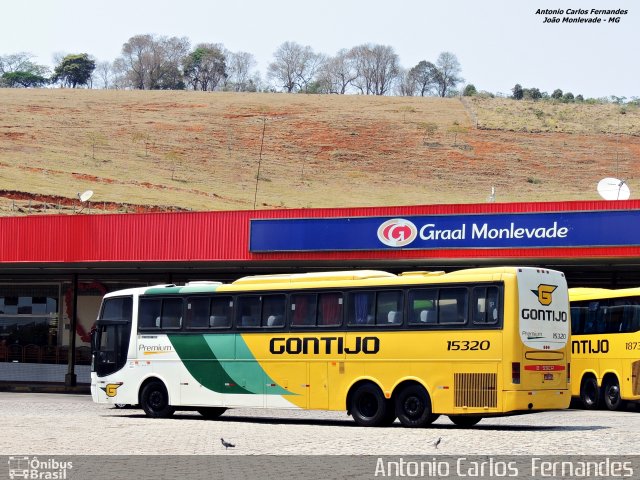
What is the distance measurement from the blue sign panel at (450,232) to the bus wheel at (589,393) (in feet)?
12.6

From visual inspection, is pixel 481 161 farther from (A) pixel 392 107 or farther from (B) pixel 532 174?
(A) pixel 392 107

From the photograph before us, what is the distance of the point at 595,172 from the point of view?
93312 millimetres

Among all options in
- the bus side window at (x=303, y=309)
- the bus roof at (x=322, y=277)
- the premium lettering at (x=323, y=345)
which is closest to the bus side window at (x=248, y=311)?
the bus roof at (x=322, y=277)

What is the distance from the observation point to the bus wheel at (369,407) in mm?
23312

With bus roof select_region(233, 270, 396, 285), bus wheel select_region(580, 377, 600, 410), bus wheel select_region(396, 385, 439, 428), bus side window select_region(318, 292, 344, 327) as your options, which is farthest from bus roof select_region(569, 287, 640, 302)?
bus side window select_region(318, 292, 344, 327)

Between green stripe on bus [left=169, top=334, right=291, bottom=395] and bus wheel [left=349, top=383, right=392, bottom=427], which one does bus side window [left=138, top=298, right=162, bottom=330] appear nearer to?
green stripe on bus [left=169, top=334, right=291, bottom=395]

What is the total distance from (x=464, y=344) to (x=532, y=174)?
237ft

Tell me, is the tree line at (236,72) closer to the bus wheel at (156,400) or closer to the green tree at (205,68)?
the green tree at (205,68)

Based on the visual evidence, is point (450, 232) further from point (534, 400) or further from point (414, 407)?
point (534, 400)

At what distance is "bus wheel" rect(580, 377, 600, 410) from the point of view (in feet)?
103

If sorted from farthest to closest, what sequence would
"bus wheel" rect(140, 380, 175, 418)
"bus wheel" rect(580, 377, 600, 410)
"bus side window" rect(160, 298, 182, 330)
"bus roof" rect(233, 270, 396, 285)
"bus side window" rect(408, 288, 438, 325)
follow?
"bus wheel" rect(580, 377, 600, 410)
"bus wheel" rect(140, 380, 175, 418)
"bus side window" rect(160, 298, 182, 330)
"bus roof" rect(233, 270, 396, 285)
"bus side window" rect(408, 288, 438, 325)

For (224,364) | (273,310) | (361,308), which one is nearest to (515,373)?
(361,308)

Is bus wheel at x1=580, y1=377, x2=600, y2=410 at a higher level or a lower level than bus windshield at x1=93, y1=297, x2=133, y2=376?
lower

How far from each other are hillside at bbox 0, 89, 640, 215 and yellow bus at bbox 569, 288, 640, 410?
129 feet
